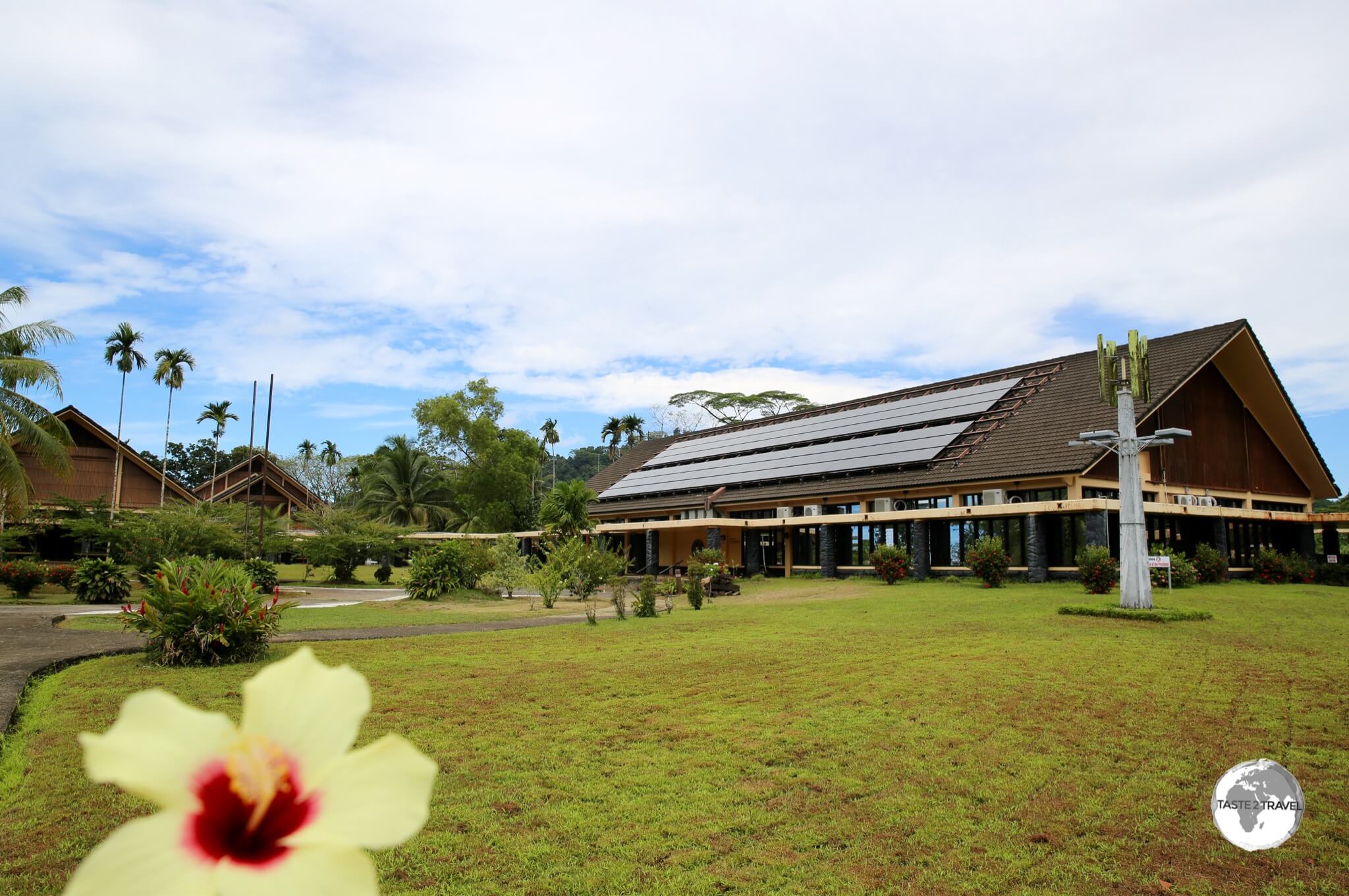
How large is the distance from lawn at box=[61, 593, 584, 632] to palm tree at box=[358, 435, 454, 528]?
89.2 ft

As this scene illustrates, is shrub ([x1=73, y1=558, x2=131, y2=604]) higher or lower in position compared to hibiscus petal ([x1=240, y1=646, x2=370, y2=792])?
lower

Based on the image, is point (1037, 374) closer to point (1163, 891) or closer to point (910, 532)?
point (910, 532)

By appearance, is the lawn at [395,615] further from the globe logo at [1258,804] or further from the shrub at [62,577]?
the globe logo at [1258,804]

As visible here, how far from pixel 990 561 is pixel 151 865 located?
23465 mm

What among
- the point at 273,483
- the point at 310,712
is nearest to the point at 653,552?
the point at 273,483

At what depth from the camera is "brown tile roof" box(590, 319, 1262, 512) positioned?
80.3ft

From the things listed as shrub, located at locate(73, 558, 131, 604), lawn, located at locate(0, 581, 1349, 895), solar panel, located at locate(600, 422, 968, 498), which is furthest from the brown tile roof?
shrub, located at locate(73, 558, 131, 604)

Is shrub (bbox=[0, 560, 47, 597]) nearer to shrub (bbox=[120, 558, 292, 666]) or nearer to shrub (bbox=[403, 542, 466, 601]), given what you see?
shrub (bbox=[403, 542, 466, 601])

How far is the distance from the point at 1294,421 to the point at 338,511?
36.6 m

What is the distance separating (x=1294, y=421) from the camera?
30.6 metres

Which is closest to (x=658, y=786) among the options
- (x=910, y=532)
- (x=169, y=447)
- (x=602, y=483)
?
(x=910, y=532)

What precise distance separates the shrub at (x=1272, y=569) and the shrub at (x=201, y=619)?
2600 centimetres

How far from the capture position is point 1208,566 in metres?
23.1

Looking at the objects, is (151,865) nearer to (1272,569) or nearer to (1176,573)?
(1176,573)
